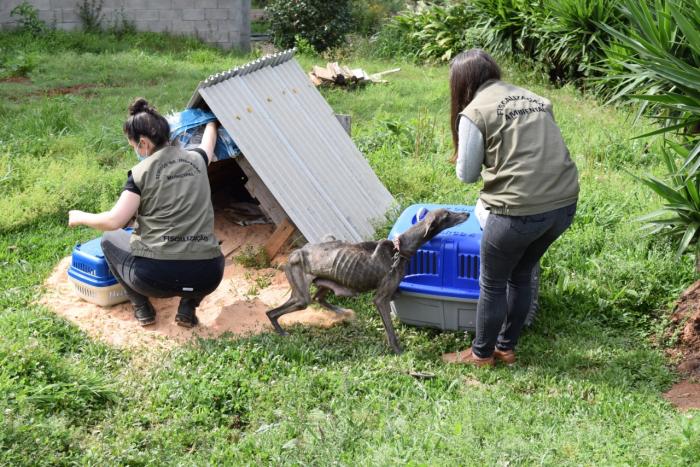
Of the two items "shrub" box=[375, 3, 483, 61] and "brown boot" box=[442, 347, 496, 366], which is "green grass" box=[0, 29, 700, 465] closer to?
"brown boot" box=[442, 347, 496, 366]

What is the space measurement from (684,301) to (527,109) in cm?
208

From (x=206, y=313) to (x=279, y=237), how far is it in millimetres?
949

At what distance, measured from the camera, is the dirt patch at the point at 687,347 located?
4.70 meters

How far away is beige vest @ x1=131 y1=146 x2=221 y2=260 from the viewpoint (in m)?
5.29

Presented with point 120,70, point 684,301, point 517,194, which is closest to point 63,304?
point 517,194

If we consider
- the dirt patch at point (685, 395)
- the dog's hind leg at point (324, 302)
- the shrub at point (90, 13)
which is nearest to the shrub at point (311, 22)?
the shrub at point (90, 13)

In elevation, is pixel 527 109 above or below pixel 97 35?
above

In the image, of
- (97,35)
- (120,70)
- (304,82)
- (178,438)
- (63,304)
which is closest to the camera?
(178,438)

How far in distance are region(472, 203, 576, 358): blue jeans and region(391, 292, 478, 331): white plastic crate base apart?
319mm

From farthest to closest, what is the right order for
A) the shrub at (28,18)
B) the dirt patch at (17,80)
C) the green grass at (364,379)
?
1. the shrub at (28,18)
2. the dirt patch at (17,80)
3. the green grass at (364,379)

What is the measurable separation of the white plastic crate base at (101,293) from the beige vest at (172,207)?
0.58m

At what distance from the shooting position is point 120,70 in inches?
544

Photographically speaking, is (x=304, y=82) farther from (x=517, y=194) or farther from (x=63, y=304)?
(x=517, y=194)

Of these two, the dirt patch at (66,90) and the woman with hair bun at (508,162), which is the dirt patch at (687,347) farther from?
the dirt patch at (66,90)
